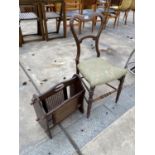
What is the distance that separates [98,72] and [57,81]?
2.63 feet

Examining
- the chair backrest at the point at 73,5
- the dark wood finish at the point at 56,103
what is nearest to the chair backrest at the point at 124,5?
the chair backrest at the point at 73,5

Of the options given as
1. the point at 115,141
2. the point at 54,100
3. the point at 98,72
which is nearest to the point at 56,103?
the point at 54,100

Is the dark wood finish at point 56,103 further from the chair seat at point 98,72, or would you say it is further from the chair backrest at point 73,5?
the chair backrest at point 73,5

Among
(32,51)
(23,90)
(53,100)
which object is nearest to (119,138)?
(53,100)

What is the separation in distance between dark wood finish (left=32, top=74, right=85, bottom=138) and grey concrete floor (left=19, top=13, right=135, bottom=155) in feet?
0.37

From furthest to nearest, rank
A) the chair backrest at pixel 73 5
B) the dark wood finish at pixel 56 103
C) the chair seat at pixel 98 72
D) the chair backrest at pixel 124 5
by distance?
the chair backrest at pixel 124 5 → the chair backrest at pixel 73 5 → the chair seat at pixel 98 72 → the dark wood finish at pixel 56 103

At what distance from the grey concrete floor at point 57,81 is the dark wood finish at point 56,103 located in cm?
11

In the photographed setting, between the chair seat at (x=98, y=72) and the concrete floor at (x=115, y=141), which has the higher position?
the chair seat at (x=98, y=72)

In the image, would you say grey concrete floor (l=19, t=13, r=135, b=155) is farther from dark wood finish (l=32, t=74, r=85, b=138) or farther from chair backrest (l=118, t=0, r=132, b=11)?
chair backrest (l=118, t=0, r=132, b=11)

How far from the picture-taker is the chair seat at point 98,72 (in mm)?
1413

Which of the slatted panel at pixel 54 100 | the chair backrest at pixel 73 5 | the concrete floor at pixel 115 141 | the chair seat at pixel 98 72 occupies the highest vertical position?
the chair backrest at pixel 73 5

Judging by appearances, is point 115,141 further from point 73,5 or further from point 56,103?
point 73,5
